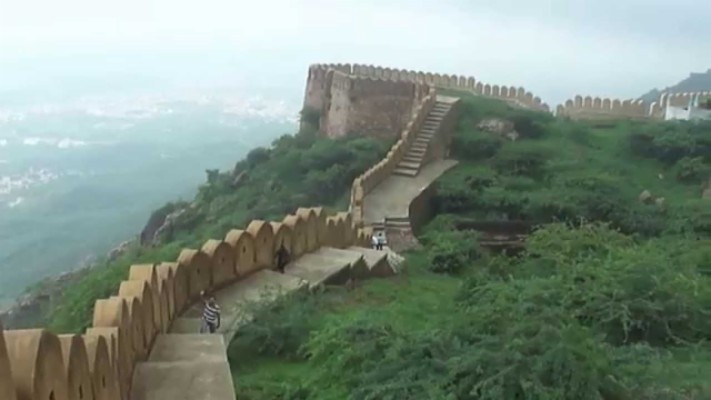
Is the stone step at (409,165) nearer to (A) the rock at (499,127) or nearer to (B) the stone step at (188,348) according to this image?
(A) the rock at (499,127)

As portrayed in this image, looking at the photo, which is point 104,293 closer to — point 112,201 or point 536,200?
point 536,200

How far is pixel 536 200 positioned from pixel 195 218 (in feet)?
33.5

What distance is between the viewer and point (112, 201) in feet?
169

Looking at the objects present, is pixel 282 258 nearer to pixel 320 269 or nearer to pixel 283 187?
pixel 320 269

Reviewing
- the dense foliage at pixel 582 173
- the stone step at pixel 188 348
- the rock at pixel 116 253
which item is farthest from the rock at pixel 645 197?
the stone step at pixel 188 348

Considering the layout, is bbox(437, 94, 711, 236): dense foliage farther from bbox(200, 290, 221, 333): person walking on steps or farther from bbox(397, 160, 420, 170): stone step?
bbox(200, 290, 221, 333): person walking on steps

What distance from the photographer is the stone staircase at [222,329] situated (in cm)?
600

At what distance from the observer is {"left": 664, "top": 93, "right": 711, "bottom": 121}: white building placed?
24.1 metres

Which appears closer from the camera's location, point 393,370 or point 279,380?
point 393,370

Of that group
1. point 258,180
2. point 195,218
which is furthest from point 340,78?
point 195,218

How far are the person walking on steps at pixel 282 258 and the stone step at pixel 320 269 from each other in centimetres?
5

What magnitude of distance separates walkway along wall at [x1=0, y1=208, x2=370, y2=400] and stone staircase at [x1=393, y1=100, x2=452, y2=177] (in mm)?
7771

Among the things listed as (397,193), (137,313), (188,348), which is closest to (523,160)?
(397,193)

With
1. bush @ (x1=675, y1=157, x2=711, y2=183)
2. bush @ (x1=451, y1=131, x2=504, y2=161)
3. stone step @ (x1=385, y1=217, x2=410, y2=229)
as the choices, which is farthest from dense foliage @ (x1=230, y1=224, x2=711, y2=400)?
bush @ (x1=451, y1=131, x2=504, y2=161)
